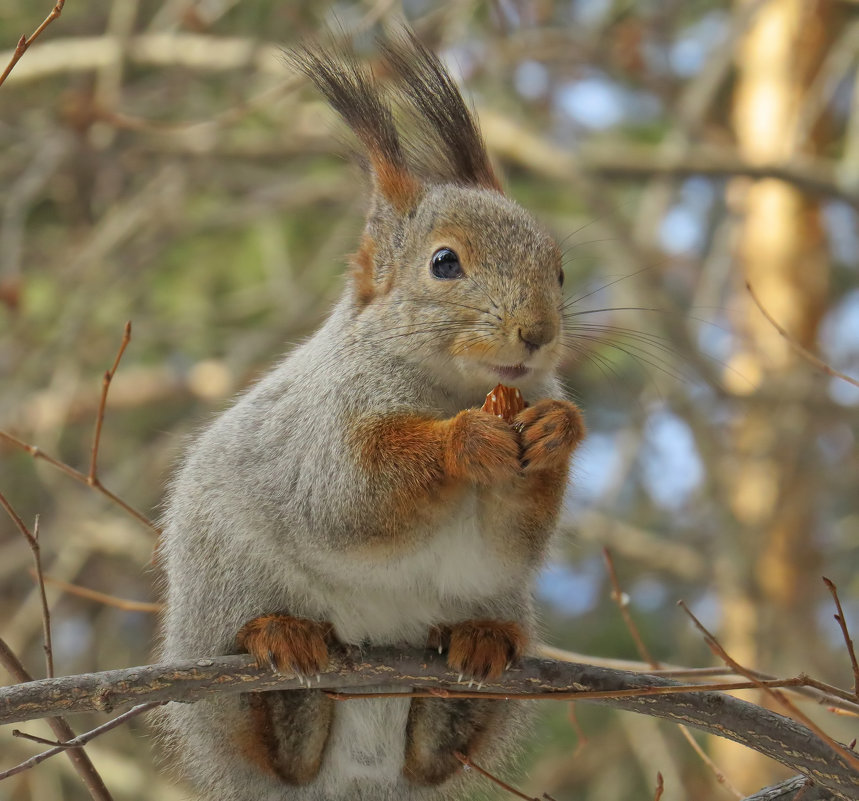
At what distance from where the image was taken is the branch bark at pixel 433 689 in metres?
2.06

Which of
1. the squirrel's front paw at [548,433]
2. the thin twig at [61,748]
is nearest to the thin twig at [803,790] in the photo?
the squirrel's front paw at [548,433]

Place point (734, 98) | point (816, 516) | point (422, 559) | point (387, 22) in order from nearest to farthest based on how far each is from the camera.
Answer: point (422, 559) < point (387, 22) < point (816, 516) < point (734, 98)

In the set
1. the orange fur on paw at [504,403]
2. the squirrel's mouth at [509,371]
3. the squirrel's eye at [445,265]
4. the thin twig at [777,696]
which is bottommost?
the thin twig at [777,696]

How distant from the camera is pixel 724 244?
19.6 ft

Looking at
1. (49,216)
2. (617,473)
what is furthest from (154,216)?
(617,473)

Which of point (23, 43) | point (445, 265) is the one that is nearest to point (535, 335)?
point (445, 265)

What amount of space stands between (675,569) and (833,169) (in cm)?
210

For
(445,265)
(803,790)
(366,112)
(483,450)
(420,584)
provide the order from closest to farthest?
1. (803,790)
2. (483,450)
3. (420,584)
4. (445,265)
5. (366,112)

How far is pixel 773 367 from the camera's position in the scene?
556cm

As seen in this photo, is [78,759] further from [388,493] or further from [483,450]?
[483,450]

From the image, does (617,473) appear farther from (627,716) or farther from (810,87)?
(810,87)

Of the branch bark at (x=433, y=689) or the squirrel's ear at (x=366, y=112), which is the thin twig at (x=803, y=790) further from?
the squirrel's ear at (x=366, y=112)

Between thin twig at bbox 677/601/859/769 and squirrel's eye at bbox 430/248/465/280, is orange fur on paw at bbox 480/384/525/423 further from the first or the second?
thin twig at bbox 677/601/859/769

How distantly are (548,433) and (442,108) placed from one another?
1.04 metres
